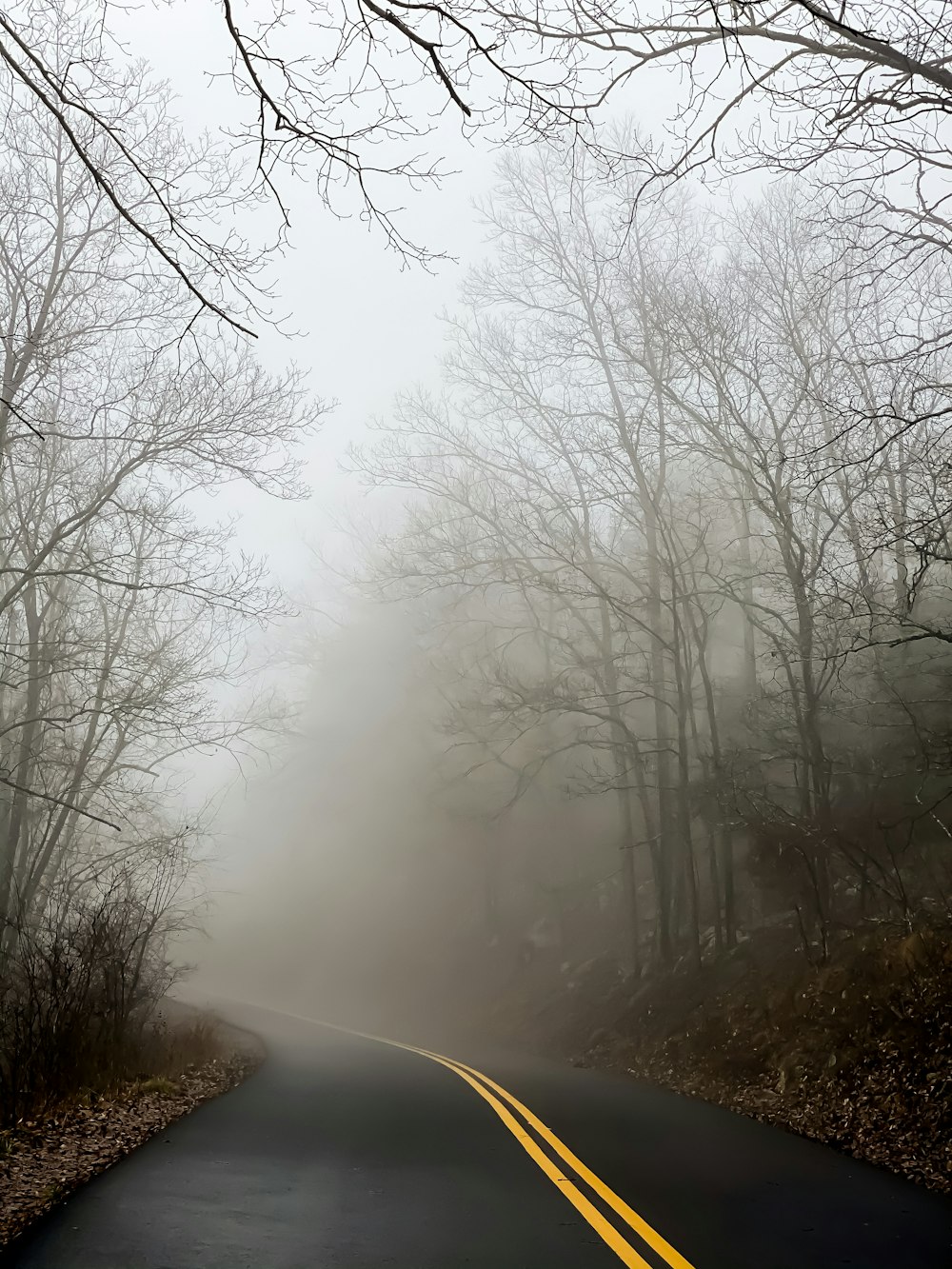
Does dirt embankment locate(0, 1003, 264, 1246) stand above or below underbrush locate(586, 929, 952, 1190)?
below

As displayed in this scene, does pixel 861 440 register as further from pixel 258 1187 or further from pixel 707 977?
pixel 258 1187

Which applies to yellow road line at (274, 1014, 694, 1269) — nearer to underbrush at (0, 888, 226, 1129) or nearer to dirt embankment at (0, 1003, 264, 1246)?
dirt embankment at (0, 1003, 264, 1246)

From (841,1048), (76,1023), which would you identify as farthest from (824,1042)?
(76,1023)

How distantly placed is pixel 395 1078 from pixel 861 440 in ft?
45.5

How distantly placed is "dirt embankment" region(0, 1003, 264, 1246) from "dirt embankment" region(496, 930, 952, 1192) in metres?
5.80

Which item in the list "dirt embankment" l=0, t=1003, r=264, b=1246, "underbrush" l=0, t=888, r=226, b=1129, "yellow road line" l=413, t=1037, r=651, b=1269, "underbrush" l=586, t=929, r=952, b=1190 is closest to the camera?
"yellow road line" l=413, t=1037, r=651, b=1269

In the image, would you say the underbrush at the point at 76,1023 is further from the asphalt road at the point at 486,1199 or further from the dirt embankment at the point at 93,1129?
the asphalt road at the point at 486,1199

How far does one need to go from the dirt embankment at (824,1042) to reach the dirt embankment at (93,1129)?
5.80 meters

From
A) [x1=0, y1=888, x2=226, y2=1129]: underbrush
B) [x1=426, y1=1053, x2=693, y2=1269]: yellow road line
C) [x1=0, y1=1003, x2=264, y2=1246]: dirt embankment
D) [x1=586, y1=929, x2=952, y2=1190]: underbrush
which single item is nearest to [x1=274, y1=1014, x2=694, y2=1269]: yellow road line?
[x1=426, y1=1053, x2=693, y2=1269]: yellow road line

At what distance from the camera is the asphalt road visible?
517cm

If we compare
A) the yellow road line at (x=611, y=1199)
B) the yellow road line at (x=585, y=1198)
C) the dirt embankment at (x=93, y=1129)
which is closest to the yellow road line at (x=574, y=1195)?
the yellow road line at (x=585, y=1198)

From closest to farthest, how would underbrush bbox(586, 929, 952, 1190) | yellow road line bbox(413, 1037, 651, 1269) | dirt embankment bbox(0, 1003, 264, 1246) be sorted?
yellow road line bbox(413, 1037, 651, 1269), dirt embankment bbox(0, 1003, 264, 1246), underbrush bbox(586, 929, 952, 1190)

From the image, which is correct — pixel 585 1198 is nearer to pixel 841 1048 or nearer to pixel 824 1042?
pixel 841 1048

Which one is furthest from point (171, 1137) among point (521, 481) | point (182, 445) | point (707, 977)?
point (521, 481)
